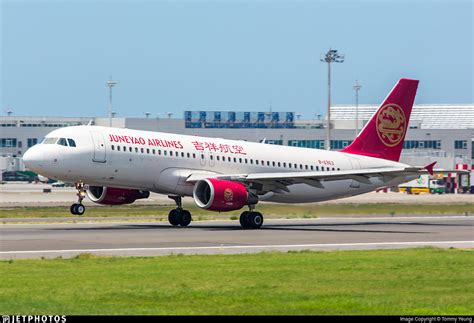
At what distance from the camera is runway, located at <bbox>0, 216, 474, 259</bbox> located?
31.8 meters

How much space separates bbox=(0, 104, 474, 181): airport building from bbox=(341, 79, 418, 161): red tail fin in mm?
70356

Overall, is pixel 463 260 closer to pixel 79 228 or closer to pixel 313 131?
pixel 79 228

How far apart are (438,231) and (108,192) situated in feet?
48.8

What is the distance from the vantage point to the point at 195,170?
4622cm

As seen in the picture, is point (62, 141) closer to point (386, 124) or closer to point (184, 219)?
point (184, 219)

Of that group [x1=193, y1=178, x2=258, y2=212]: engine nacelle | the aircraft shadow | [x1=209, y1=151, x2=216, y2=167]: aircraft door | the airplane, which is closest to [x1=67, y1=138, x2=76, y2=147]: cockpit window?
the airplane

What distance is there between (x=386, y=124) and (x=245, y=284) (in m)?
33.1

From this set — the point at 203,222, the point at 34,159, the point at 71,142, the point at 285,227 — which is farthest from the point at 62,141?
the point at 285,227

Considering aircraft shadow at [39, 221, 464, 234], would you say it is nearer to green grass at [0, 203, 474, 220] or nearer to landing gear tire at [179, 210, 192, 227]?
landing gear tire at [179, 210, 192, 227]

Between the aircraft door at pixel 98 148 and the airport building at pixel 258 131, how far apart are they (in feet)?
278

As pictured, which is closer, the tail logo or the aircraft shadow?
the aircraft shadow

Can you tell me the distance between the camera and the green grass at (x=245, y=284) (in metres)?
18.5

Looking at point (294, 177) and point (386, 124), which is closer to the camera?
point (294, 177)

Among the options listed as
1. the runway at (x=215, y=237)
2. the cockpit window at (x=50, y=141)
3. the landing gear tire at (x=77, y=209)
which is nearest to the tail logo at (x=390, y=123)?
the runway at (x=215, y=237)
